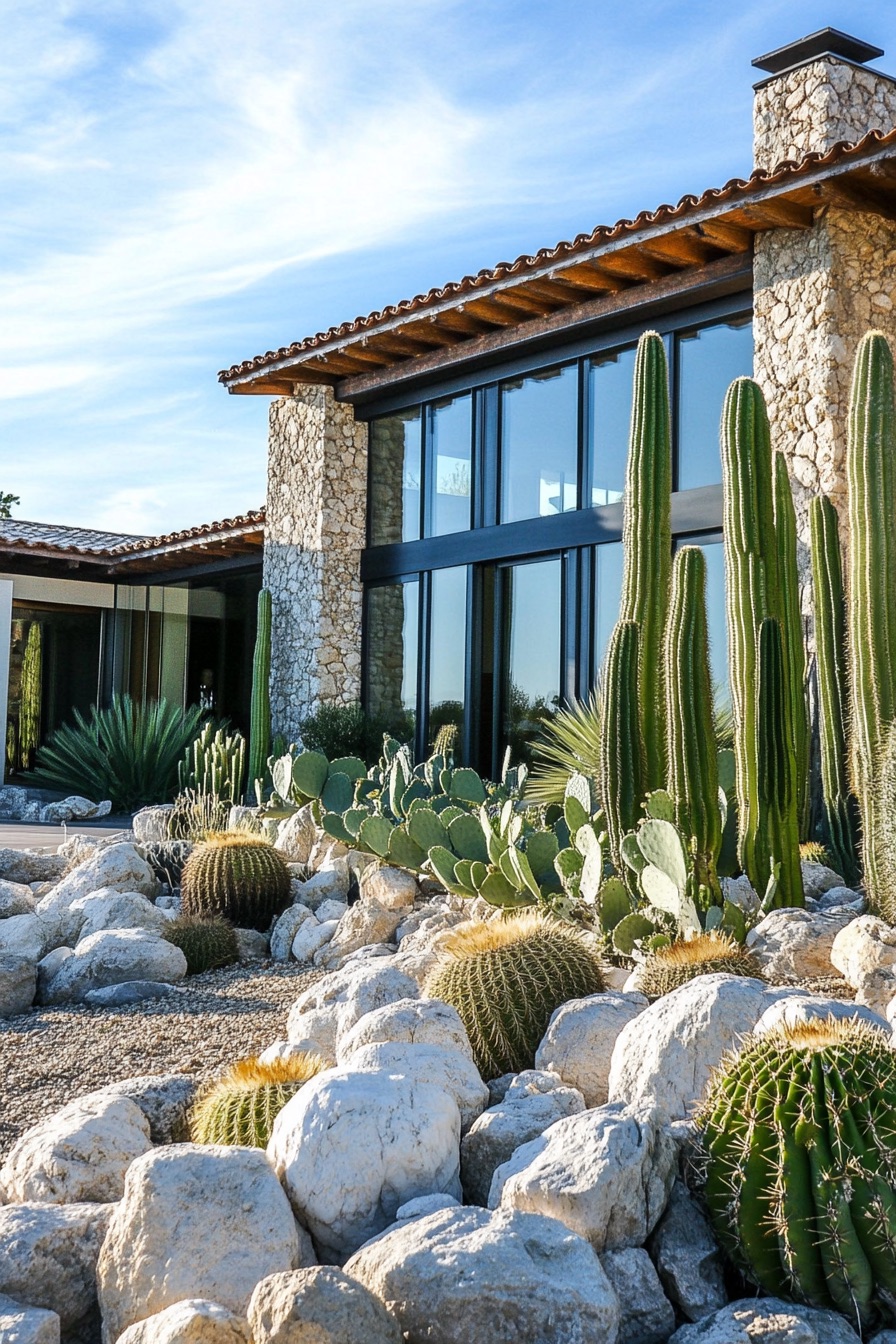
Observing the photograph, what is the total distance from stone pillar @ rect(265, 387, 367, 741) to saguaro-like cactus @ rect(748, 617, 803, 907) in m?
8.01

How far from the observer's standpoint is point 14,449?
2880 centimetres

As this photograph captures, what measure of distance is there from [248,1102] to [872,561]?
356 cm

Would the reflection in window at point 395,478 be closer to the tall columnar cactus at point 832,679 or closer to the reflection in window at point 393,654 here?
the reflection in window at point 393,654

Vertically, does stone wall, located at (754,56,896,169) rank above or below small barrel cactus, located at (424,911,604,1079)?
above

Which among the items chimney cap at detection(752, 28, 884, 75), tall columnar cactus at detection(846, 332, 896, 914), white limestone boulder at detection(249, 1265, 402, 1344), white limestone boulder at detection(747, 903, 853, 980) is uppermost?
chimney cap at detection(752, 28, 884, 75)

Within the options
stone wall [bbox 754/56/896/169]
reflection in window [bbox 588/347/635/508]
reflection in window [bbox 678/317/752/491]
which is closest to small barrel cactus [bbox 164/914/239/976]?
reflection in window [bbox 678/317/752/491]

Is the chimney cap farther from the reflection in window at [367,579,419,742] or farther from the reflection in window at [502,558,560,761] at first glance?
the reflection in window at [367,579,419,742]

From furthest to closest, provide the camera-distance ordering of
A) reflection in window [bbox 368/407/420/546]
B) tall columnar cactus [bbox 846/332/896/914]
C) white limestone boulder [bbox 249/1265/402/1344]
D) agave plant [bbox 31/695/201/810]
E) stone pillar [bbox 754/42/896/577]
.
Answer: agave plant [bbox 31/695/201/810] < reflection in window [bbox 368/407/420/546] < stone pillar [bbox 754/42/896/577] < tall columnar cactus [bbox 846/332/896/914] < white limestone boulder [bbox 249/1265/402/1344]

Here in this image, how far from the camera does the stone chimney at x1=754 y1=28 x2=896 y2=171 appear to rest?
954cm

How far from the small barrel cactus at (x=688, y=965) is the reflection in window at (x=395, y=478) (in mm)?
8832

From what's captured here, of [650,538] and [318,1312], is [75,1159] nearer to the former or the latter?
[318,1312]

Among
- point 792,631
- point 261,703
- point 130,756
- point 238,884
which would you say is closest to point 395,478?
point 261,703

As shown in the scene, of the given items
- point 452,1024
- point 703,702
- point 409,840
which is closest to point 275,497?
point 409,840

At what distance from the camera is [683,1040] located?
312 centimetres
